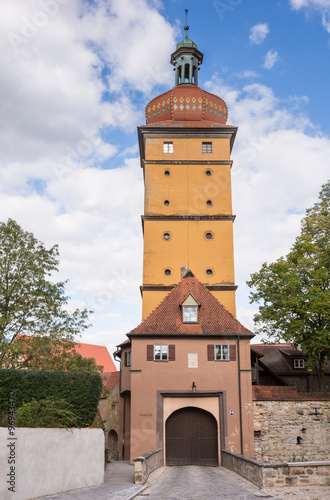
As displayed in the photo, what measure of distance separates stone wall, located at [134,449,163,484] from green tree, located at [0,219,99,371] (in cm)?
576

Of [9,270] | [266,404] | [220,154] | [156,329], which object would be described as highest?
[220,154]

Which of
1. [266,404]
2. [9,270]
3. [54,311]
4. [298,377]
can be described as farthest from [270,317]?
[9,270]

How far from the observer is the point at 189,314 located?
28203mm

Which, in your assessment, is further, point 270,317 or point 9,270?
point 270,317

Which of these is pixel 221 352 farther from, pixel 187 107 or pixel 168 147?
pixel 187 107

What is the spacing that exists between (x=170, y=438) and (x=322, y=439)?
7987 millimetres

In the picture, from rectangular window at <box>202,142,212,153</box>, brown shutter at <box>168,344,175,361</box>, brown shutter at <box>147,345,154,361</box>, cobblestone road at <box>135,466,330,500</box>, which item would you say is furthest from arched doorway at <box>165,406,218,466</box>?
rectangular window at <box>202,142,212,153</box>

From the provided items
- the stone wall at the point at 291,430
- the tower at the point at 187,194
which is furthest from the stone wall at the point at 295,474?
the tower at the point at 187,194

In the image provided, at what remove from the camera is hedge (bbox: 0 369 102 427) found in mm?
19656

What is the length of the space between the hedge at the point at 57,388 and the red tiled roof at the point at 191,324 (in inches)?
243

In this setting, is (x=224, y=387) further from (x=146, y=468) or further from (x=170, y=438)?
(x=146, y=468)

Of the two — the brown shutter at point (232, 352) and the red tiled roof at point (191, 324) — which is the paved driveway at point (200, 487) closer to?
the brown shutter at point (232, 352)

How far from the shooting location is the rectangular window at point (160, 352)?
26.9 m

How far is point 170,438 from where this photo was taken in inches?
1025
